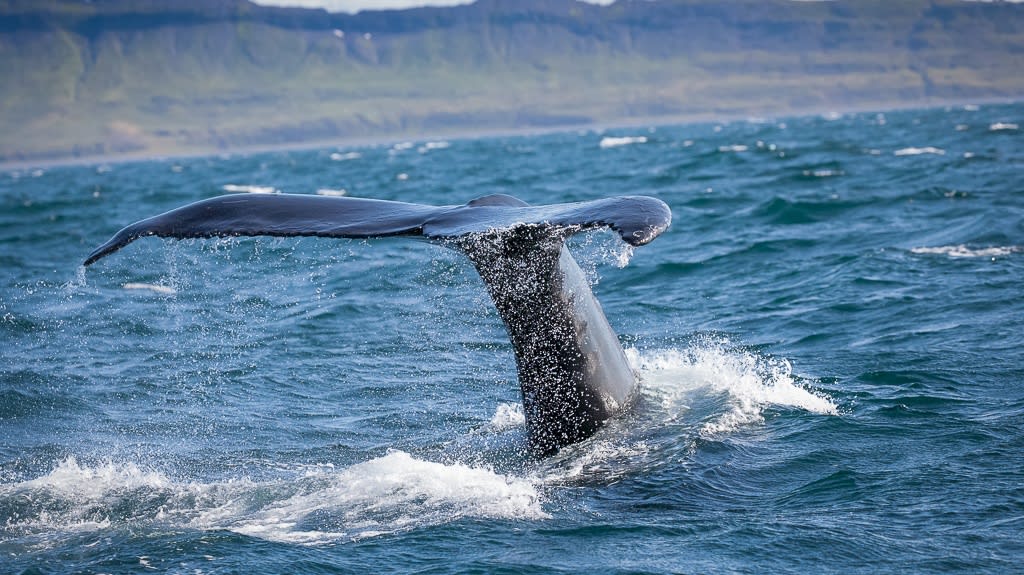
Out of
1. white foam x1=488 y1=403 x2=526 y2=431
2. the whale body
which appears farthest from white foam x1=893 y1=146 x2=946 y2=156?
the whale body

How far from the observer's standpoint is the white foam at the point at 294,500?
5.98 m

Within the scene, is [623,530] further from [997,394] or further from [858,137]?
[858,137]

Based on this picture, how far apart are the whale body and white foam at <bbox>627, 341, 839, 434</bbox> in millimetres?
1163

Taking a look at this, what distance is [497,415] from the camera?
26.0 feet

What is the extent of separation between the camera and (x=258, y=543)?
576 centimetres

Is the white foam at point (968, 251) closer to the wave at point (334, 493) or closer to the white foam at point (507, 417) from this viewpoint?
the wave at point (334, 493)

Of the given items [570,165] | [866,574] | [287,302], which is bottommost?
[866,574]

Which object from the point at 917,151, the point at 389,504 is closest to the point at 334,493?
the point at 389,504

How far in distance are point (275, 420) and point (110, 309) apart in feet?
19.3

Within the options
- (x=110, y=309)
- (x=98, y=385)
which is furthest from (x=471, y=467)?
(x=110, y=309)

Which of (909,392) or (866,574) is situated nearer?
(866,574)

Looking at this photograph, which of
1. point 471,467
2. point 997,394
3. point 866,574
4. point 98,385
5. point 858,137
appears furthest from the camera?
point 858,137

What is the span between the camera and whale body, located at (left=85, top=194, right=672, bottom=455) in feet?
17.8

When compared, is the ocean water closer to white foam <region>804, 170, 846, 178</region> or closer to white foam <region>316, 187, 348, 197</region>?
white foam <region>804, 170, 846, 178</region>
